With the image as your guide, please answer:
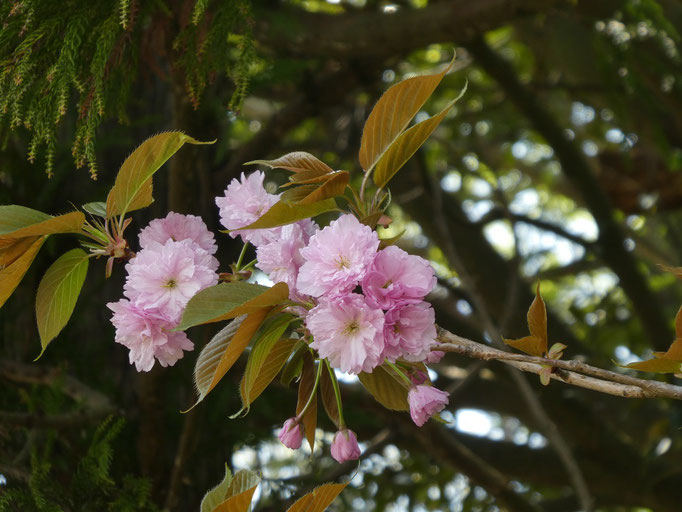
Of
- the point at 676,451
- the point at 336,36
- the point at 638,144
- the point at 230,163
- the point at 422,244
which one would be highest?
the point at 336,36

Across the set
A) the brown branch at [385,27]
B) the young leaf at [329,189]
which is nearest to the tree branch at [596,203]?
the brown branch at [385,27]

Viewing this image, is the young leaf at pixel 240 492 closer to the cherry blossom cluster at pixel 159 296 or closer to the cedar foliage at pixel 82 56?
the cherry blossom cluster at pixel 159 296

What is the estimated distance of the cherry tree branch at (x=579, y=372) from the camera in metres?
0.60

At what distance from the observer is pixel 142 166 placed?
729 millimetres

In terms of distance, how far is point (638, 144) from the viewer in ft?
10.2

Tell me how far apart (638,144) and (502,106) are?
0.59m

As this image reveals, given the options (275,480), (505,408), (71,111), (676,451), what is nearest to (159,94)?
(71,111)

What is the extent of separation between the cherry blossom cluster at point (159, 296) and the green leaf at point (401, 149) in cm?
19

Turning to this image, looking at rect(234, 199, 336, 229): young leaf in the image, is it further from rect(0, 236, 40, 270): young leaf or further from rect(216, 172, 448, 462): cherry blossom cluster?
rect(0, 236, 40, 270): young leaf

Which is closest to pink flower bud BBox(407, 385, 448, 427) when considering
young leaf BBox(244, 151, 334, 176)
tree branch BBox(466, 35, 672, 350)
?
young leaf BBox(244, 151, 334, 176)

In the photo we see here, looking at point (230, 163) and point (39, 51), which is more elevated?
point (39, 51)

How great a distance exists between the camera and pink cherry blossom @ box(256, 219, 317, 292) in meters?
0.70

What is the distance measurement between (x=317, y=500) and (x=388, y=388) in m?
0.13

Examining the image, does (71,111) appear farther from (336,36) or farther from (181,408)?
(336,36)
